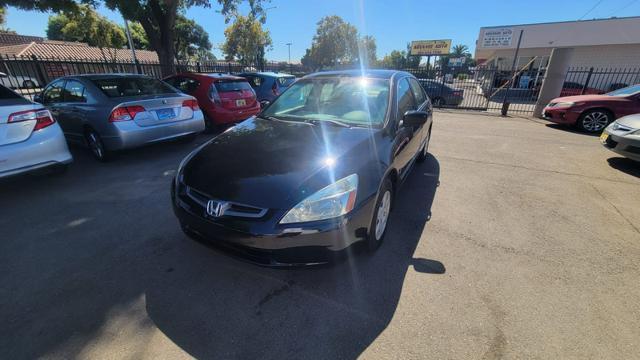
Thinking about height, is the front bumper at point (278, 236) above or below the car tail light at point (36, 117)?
below

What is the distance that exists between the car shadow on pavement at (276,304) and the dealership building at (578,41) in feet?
87.2


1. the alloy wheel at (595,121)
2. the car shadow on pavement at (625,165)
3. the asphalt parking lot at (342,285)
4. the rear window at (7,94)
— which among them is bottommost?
the car shadow on pavement at (625,165)

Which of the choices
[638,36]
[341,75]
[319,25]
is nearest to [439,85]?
[341,75]

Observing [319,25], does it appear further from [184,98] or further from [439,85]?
[184,98]

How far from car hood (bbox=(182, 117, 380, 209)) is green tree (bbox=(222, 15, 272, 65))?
3220 centimetres

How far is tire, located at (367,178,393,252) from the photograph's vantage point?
2.40 meters

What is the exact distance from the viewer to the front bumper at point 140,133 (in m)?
4.60

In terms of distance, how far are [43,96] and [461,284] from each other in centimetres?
806

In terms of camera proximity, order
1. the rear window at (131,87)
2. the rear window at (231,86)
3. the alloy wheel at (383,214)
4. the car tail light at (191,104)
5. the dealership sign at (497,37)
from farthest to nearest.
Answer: the dealership sign at (497,37) < the rear window at (231,86) < the car tail light at (191,104) < the rear window at (131,87) < the alloy wheel at (383,214)

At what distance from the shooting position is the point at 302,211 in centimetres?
193

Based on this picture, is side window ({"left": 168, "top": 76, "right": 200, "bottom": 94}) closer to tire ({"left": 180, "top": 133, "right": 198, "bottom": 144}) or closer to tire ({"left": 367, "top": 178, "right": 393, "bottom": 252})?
tire ({"left": 180, "top": 133, "right": 198, "bottom": 144})

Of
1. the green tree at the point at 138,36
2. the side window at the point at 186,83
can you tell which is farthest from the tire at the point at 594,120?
the green tree at the point at 138,36

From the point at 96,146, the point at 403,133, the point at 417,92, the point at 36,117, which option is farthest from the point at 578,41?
the point at 36,117

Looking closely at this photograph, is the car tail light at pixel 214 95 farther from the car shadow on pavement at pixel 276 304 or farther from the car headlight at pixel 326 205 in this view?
the car headlight at pixel 326 205
